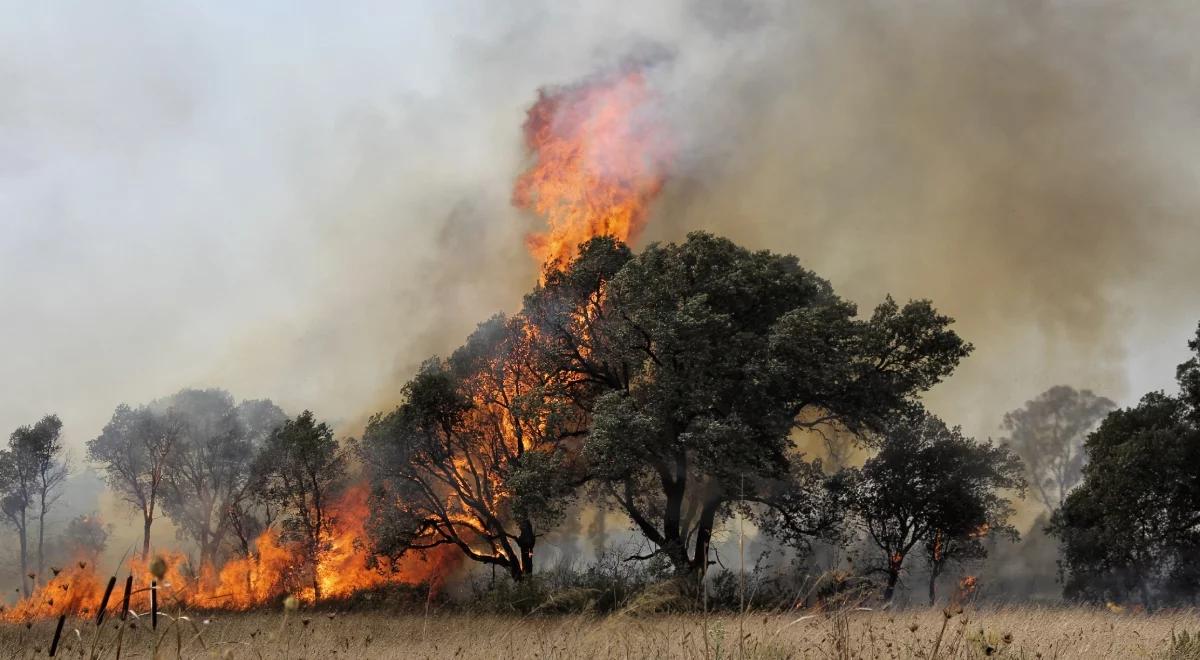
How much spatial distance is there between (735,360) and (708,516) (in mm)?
7176

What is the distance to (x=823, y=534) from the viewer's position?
2858 cm

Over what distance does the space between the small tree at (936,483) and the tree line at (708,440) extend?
0.31ft

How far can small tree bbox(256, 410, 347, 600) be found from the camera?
118ft

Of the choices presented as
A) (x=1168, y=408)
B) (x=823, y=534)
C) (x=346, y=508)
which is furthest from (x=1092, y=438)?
(x=346, y=508)

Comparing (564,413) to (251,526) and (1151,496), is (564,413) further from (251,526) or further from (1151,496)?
(251,526)

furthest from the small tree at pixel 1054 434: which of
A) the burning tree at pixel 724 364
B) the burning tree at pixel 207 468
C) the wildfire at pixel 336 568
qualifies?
the burning tree at pixel 207 468

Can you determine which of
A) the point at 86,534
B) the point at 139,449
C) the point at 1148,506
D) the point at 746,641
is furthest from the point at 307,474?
the point at 86,534

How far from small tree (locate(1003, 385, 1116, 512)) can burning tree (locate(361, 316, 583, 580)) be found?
50.4 meters

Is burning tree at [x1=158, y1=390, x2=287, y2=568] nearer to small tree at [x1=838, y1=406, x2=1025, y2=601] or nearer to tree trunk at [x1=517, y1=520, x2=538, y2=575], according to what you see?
tree trunk at [x1=517, y1=520, x2=538, y2=575]

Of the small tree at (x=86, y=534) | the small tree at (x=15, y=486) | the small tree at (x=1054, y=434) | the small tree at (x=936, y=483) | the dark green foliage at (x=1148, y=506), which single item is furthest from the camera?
the small tree at (x=86, y=534)

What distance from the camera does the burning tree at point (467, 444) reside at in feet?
99.0

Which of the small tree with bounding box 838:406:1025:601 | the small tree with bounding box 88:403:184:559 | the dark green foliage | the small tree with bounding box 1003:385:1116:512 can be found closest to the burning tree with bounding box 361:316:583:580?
the small tree with bounding box 838:406:1025:601

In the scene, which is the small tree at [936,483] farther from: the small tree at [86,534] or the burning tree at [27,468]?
the small tree at [86,534]

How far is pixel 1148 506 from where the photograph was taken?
30.5m
